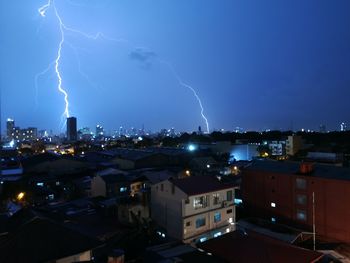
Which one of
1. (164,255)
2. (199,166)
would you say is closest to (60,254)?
(164,255)

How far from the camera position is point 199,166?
29.3m

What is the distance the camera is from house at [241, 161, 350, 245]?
42.9ft

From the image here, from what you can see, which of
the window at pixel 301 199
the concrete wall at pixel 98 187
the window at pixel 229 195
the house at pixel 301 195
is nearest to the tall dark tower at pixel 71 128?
the concrete wall at pixel 98 187

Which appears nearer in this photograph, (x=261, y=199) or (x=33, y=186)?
(x=261, y=199)

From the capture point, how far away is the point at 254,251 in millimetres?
9164

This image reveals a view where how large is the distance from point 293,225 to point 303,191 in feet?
5.69

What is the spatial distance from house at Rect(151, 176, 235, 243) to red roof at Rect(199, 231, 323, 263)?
227 centimetres

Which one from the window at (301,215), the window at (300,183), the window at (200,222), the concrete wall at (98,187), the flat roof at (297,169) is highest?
the flat roof at (297,169)

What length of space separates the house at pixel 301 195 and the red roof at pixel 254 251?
4.69 m

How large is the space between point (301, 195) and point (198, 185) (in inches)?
200

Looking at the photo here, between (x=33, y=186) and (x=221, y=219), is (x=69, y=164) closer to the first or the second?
(x=33, y=186)

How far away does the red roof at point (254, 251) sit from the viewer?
887cm

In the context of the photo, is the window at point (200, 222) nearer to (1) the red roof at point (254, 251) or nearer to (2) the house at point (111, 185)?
(1) the red roof at point (254, 251)

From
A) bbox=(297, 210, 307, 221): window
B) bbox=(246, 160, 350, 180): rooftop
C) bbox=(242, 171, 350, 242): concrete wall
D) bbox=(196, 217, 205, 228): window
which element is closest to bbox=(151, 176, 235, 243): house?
bbox=(196, 217, 205, 228): window
